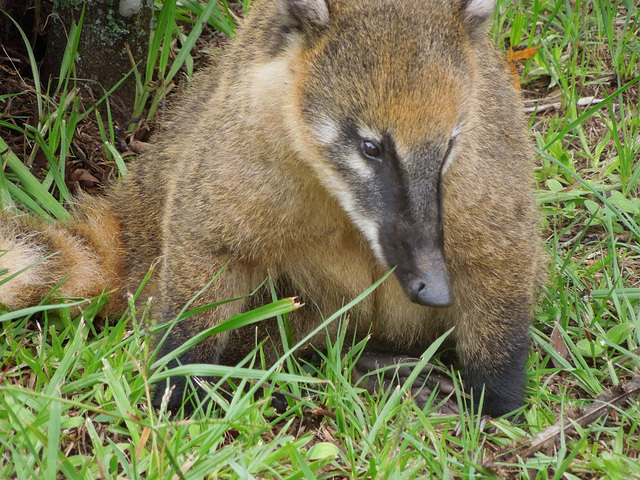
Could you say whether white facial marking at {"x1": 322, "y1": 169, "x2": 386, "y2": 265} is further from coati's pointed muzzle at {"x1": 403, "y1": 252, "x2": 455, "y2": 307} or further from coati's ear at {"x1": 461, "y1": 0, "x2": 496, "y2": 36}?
coati's ear at {"x1": 461, "y1": 0, "x2": 496, "y2": 36}

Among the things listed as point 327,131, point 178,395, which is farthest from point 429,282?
point 178,395

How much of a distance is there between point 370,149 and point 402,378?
130 centimetres

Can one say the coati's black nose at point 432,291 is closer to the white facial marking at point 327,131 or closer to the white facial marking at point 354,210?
the white facial marking at point 354,210

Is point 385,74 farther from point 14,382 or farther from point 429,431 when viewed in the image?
point 14,382

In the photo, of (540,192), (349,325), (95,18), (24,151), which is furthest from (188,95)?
(540,192)

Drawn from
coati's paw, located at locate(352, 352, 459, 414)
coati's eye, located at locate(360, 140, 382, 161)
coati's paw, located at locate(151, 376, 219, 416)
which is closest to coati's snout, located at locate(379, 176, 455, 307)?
coati's eye, located at locate(360, 140, 382, 161)

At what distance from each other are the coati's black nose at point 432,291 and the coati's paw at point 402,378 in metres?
0.77

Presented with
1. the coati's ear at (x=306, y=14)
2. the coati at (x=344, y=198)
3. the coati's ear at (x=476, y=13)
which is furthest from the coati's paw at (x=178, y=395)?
the coati's ear at (x=476, y=13)

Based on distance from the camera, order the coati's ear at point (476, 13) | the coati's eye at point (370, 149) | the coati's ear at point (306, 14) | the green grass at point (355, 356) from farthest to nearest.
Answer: the coati's ear at point (476, 13) < the coati's ear at point (306, 14) < the coati's eye at point (370, 149) < the green grass at point (355, 356)

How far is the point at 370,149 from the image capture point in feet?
9.53

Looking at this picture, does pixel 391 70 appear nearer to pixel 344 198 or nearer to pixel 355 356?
pixel 344 198

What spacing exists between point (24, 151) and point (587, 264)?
3090 millimetres

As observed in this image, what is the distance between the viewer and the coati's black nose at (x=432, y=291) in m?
2.90

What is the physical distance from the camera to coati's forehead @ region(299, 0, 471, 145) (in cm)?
286
